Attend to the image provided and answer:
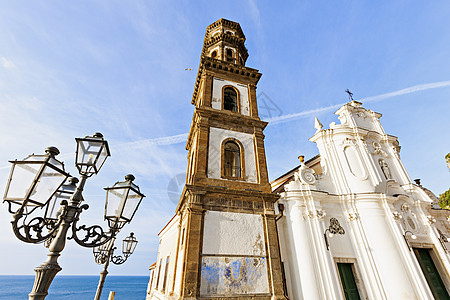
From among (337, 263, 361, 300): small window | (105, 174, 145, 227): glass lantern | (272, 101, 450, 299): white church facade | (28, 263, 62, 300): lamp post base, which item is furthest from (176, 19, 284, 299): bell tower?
(28, 263, 62, 300): lamp post base

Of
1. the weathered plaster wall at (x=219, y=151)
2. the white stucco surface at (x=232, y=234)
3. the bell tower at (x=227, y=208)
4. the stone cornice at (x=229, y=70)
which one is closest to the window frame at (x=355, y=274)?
the bell tower at (x=227, y=208)

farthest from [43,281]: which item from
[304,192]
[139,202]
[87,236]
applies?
[304,192]

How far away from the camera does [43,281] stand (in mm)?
3191

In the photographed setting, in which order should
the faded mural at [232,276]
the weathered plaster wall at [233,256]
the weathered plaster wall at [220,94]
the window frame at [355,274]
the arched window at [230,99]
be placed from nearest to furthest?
the faded mural at [232,276], the weathered plaster wall at [233,256], the window frame at [355,274], the weathered plaster wall at [220,94], the arched window at [230,99]

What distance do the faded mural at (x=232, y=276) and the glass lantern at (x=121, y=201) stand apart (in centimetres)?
537

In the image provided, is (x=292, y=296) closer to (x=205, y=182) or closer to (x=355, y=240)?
(x=355, y=240)

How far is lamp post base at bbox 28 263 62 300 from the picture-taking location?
3.08 metres

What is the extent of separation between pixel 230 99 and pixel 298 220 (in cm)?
906

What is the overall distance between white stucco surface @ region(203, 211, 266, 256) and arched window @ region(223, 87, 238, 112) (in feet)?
24.8

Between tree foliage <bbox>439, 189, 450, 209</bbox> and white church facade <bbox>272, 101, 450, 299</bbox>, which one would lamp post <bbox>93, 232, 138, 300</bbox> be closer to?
white church facade <bbox>272, 101, 450, 299</bbox>

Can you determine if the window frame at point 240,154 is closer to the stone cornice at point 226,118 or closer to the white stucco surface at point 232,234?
the stone cornice at point 226,118

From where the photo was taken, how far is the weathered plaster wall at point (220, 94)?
14.1 meters

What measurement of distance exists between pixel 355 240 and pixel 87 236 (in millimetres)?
12517

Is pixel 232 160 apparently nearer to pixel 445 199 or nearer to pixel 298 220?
pixel 298 220
